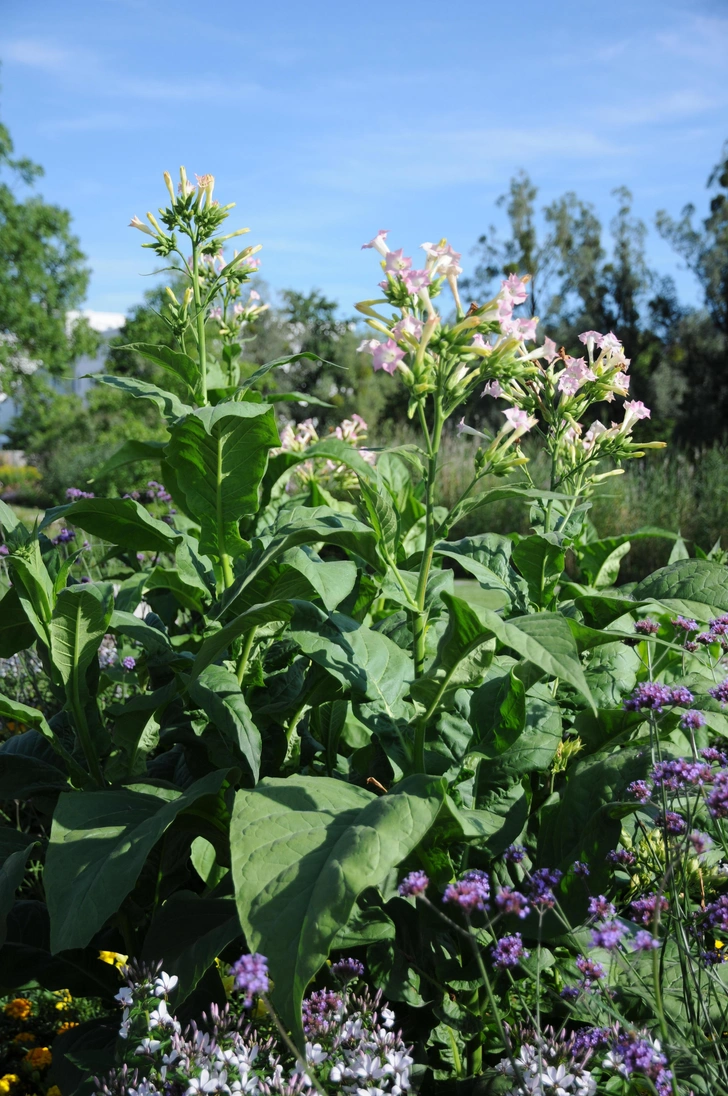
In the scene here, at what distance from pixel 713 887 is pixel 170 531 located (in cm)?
163

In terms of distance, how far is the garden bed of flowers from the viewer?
1354 millimetres

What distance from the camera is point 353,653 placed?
6.04ft

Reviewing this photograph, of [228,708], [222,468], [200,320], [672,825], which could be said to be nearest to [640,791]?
[672,825]

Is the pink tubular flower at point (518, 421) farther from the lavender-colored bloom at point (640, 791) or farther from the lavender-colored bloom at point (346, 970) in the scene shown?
the lavender-colored bloom at point (346, 970)

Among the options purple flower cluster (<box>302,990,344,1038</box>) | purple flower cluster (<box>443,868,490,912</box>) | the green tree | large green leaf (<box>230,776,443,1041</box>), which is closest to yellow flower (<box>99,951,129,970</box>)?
purple flower cluster (<box>302,990,344,1038</box>)

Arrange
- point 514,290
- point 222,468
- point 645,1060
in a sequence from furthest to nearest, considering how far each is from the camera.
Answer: point 222,468
point 514,290
point 645,1060

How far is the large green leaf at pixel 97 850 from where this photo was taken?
1507 mm

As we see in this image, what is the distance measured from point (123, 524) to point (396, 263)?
1003mm

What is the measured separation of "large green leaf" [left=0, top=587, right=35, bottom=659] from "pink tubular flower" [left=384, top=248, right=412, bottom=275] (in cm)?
127

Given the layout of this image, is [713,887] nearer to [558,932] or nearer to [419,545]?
[558,932]

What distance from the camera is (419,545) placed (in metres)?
3.06

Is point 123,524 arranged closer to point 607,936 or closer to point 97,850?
point 97,850

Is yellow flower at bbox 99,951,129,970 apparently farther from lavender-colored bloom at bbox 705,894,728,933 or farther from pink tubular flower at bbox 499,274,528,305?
pink tubular flower at bbox 499,274,528,305

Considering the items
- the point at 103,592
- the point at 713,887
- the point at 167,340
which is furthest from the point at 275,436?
the point at 167,340
